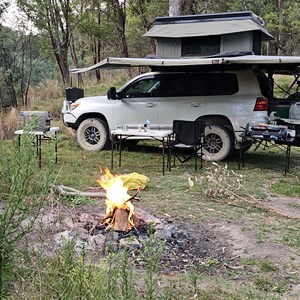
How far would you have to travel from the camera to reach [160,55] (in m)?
10.7

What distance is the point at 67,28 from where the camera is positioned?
53.0 feet

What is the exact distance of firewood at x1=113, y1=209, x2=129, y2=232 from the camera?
4.17m

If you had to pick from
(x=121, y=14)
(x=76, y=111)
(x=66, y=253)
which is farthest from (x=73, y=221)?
(x=121, y=14)

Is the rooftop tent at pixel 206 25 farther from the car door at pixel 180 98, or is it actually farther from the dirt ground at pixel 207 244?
the dirt ground at pixel 207 244

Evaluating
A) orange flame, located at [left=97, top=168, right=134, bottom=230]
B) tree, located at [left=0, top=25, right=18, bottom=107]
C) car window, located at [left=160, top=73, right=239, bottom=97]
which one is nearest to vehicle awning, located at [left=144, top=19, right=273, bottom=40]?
car window, located at [left=160, top=73, right=239, bottom=97]

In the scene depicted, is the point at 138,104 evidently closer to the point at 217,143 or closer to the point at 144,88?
the point at 144,88

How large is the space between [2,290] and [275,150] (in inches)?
330

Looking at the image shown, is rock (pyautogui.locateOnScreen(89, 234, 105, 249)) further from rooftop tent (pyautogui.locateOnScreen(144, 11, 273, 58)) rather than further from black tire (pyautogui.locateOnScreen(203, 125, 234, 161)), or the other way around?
rooftop tent (pyautogui.locateOnScreen(144, 11, 273, 58))

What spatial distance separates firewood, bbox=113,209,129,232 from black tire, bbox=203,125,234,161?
158 inches

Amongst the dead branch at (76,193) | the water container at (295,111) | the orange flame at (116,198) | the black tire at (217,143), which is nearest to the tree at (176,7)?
the black tire at (217,143)

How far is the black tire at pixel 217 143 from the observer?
8.03 meters

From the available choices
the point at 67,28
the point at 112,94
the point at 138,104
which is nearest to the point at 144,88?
the point at 138,104

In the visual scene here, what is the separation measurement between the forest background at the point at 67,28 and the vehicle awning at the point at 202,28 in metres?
2.28

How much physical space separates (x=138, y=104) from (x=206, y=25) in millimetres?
2912
